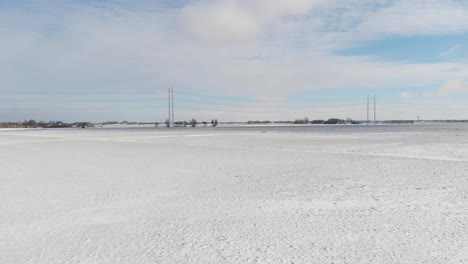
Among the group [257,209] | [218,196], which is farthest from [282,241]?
[218,196]

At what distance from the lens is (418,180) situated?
24.8 ft

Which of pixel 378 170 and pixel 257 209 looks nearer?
pixel 257 209

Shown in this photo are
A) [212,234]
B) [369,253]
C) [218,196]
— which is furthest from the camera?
[218,196]

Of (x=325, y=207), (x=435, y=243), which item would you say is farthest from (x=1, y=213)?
(x=435, y=243)

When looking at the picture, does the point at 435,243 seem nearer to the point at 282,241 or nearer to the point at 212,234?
the point at 282,241

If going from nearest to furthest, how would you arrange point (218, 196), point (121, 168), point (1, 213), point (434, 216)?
point (434, 216), point (1, 213), point (218, 196), point (121, 168)

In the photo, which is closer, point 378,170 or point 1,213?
point 1,213

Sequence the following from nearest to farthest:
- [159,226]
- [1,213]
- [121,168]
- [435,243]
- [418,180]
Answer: [435,243] < [159,226] < [1,213] < [418,180] < [121,168]

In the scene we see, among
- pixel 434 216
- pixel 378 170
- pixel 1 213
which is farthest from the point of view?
pixel 378 170

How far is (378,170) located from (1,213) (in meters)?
8.60

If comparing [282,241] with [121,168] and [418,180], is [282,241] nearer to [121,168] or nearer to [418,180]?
[418,180]

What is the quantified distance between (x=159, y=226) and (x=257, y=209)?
5.32 ft

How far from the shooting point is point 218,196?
625cm

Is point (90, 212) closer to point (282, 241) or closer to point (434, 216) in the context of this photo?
point (282, 241)
